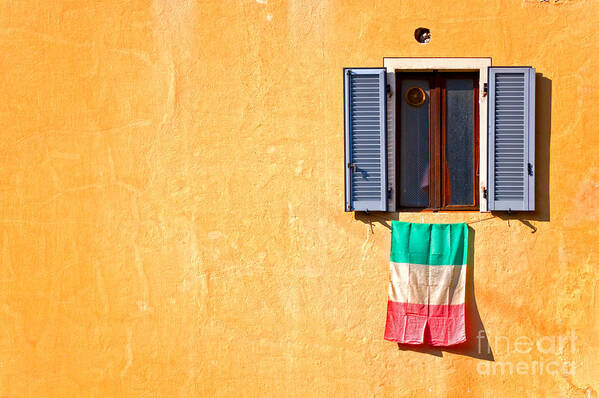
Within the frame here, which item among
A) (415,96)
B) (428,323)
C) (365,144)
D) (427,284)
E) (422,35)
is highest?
(422,35)

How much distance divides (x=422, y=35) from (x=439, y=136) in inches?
31.0

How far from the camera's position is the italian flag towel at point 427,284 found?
4.74 meters

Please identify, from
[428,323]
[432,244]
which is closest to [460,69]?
[432,244]

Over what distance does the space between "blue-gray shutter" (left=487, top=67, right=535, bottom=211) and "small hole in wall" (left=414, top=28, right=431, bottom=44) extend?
567 millimetres

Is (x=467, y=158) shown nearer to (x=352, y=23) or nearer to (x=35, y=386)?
(x=352, y=23)

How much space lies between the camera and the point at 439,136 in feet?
16.0

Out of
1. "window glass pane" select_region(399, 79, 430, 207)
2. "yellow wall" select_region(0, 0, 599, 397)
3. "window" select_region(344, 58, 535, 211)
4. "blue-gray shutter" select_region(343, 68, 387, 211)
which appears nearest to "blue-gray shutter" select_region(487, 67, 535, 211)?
"window" select_region(344, 58, 535, 211)

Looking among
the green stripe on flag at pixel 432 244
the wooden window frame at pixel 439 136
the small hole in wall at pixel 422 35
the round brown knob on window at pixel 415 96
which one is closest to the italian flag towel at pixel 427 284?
the green stripe on flag at pixel 432 244

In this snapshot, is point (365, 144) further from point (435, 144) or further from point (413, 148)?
point (435, 144)

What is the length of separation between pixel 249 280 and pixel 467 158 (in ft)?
6.41

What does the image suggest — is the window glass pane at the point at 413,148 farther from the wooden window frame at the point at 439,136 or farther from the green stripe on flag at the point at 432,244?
the green stripe on flag at the point at 432,244

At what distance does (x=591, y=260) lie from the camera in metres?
4.76

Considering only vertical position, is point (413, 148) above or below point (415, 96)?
below

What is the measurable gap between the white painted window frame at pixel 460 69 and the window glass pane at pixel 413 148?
0.45 feet
